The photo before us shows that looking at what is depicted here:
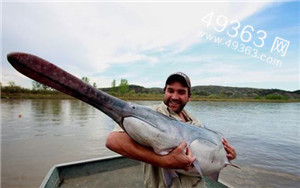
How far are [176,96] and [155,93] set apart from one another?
302 feet

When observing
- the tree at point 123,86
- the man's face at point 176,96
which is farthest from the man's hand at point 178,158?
the tree at point 123,86

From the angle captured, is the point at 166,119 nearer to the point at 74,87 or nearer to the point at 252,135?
the point at 74,87

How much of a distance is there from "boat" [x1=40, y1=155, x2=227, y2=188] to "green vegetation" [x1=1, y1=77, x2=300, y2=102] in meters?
2.26

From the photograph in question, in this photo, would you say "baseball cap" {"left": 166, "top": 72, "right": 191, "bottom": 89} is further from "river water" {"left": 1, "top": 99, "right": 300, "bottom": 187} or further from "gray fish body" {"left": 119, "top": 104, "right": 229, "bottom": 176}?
"river water" {"left": 1, "top": 99, "right": 300, "bottom": 187}

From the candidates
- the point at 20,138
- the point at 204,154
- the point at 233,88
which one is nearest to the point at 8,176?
the point at 20,138

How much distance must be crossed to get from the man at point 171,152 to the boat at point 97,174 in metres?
2.84

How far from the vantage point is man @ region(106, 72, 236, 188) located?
5.27 feet

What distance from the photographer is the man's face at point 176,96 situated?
2508 mm

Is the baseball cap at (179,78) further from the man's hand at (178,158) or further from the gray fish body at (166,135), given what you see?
the man's hand at (178,158)

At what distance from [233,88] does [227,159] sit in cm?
13127

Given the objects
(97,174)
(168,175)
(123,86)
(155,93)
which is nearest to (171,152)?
(168,175)

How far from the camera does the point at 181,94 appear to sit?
8.30 ft

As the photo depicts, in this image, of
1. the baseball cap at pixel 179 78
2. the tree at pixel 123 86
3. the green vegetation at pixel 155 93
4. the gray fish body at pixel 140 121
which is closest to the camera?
the gray fish body at pixel 140 121

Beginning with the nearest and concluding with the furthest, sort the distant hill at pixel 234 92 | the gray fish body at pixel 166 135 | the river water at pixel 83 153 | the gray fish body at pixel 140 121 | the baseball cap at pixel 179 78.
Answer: the gray fish body at pixel 140 121, the gray fish body at pixel 166 135, the baseball cap at pixel 179 78, the river water at pixel 83 153, the distant hill at pixel 234 92
